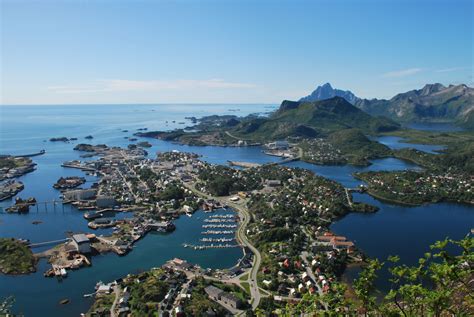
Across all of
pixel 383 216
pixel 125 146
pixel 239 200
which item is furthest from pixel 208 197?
pixel 125 146

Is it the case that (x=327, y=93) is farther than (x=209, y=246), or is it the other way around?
(x=327, y=93)

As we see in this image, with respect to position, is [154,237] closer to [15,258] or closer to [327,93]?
[15,258]

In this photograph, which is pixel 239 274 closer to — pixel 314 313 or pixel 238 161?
pixel 314 313

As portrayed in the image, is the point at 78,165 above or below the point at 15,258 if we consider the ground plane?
above

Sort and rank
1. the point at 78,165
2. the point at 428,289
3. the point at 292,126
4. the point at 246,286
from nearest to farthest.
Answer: the point at 428,289, the point at 246,286, the point at 78,165, the point at 292,126

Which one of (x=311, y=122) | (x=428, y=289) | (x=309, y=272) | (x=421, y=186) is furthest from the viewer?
(x=311, y=122)

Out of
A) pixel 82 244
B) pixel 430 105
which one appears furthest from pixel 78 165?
pixel 430 105

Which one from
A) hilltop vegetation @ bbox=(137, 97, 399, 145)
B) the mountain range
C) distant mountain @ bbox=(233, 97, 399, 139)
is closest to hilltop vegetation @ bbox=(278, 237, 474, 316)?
hilltop vegetation @ bbox=(137, 97, 399, 145)

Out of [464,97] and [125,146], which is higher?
[464,97]
